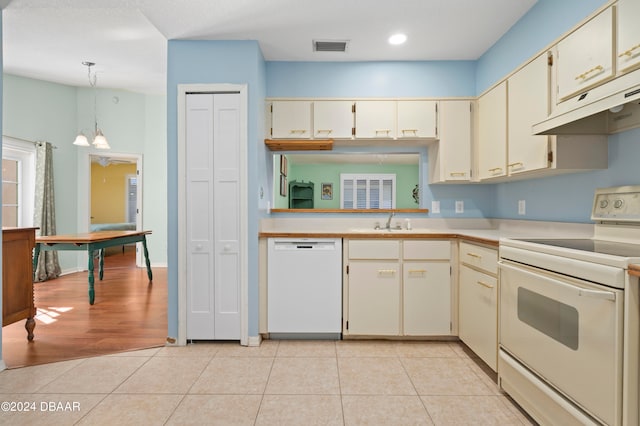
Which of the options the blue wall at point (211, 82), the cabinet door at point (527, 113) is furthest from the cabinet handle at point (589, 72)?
the blue wall at point (211, 82)

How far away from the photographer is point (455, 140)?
302cm

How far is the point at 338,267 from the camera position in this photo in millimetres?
2771

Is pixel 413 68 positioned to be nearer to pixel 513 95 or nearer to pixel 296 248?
pixel 513 95

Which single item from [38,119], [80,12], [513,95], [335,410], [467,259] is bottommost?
[335,410]

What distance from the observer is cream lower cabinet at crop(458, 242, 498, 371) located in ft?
7.07

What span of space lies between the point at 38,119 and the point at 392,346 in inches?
220

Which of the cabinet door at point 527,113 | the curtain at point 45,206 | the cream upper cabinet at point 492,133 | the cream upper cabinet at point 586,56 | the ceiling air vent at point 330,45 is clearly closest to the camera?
the cream upper cabinet at point 586,56

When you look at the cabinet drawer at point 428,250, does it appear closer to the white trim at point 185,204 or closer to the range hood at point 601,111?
the range hood at point 601,111

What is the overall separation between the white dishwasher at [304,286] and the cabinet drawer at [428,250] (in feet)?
1.84

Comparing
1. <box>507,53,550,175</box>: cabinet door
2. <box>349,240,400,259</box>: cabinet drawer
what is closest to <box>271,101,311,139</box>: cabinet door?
<box>349,240,400,259</box>: cabinet drawer

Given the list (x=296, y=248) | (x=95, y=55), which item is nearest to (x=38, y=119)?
(x=95, y=55)

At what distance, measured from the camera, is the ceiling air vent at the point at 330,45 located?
9.34 ft

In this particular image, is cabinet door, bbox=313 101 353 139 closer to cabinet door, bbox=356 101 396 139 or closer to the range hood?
cabinet door, bbox=356 101 396 139

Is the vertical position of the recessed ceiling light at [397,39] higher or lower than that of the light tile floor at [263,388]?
higher
